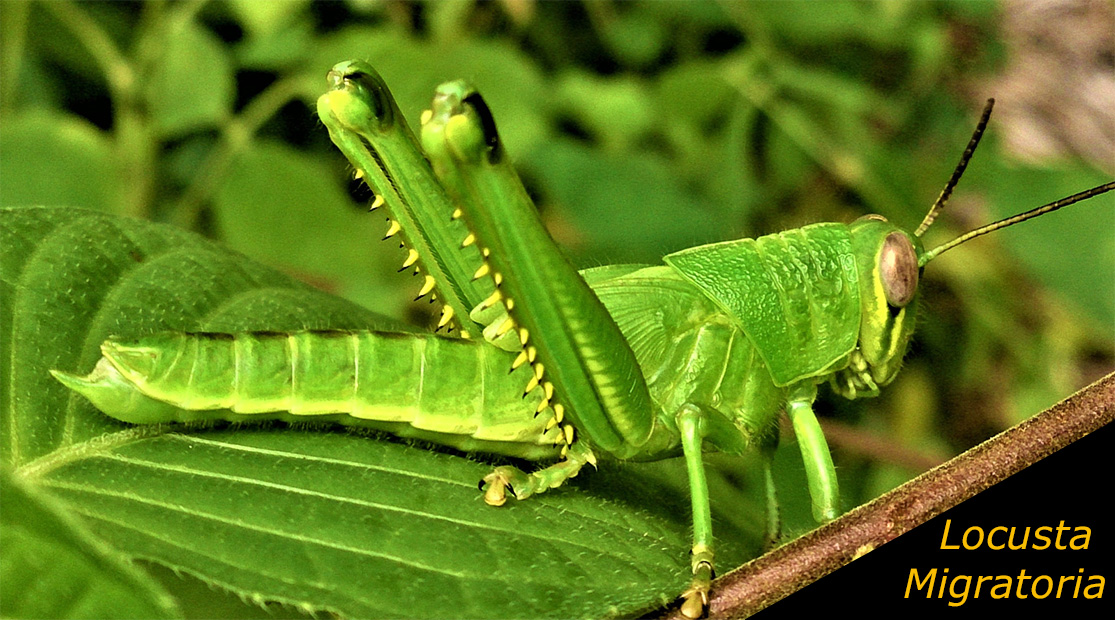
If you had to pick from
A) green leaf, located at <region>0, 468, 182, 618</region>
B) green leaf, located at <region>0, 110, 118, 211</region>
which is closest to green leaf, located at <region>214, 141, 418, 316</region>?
green leaf, located at <region>0, 110, 118, 211</region>

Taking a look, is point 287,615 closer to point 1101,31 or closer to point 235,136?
point 235,136

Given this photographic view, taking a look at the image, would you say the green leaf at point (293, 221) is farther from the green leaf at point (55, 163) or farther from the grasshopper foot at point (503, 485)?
the grasshopper foot at point (503, 485)

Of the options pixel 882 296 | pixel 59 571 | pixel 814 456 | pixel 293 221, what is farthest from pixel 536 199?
pixel 59 571

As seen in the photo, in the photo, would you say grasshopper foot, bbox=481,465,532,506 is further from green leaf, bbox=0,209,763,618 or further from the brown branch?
the brown branch

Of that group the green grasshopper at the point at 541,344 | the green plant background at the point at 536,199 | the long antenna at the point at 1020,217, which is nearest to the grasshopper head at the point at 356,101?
the green grasshopper at the point at 541,344

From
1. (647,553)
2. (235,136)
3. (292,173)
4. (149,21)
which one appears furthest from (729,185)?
(647,553)

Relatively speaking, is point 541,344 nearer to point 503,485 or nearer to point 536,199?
point 503,485
